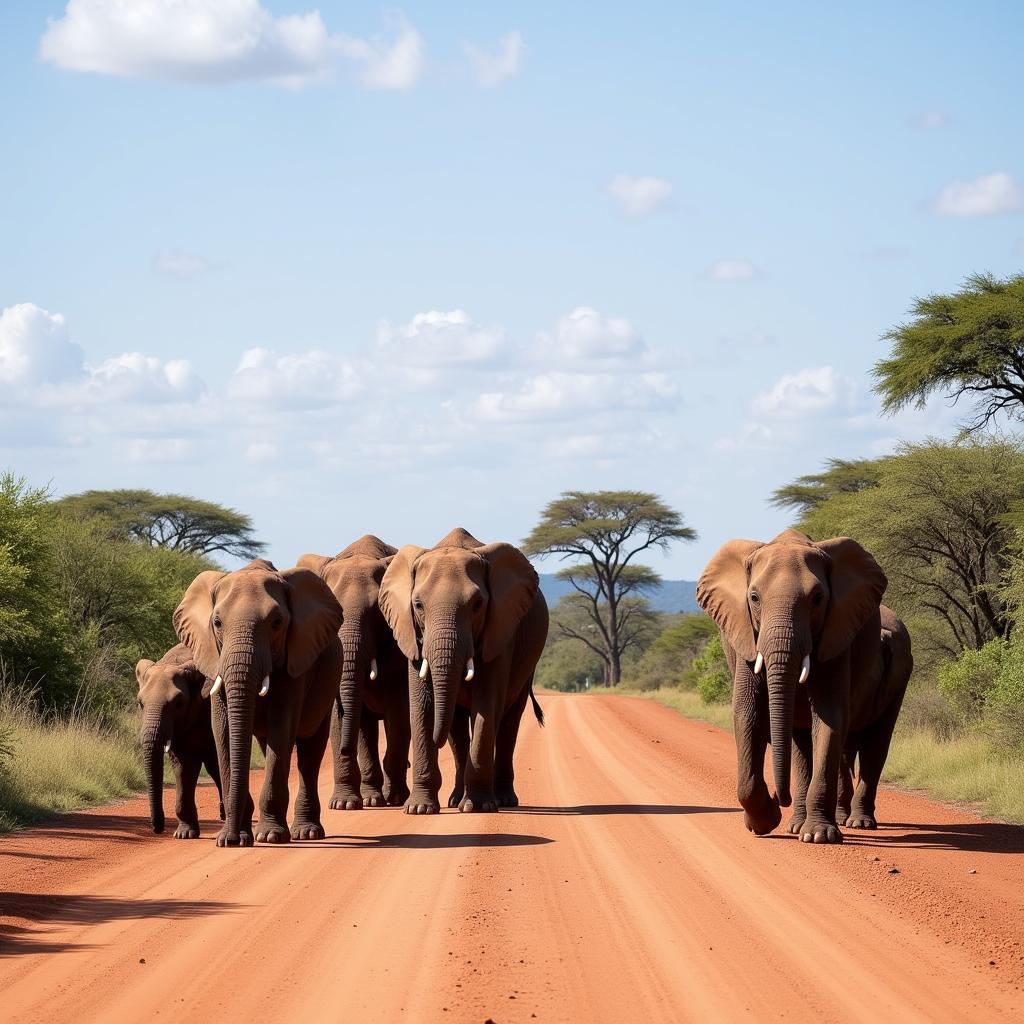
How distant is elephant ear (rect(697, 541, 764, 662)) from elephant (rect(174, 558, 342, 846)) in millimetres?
3437

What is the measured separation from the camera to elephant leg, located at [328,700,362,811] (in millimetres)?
17078

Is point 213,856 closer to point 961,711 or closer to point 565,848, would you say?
point 565,848

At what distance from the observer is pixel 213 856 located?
1272 cm

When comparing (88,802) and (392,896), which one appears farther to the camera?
(88,802)

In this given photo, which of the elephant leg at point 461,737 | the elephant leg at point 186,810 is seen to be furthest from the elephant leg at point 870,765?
the elephant leg at point 186,810

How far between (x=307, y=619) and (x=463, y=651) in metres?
2.27

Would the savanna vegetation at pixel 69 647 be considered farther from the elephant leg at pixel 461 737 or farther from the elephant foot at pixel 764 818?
the elephant foot at pixel 764 818

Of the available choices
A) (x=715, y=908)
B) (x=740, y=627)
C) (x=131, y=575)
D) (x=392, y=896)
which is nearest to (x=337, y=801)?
(x=740, y=627)

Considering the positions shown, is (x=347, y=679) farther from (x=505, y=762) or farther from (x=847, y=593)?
(x=847, y=593)

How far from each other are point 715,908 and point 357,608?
8482 millimetres

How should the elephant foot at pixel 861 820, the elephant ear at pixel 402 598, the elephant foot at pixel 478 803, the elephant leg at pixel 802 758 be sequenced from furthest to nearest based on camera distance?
the elephant ear at pixel 402 598, the elephant foot at pixel 478 803, the elephant foot at pixel 861 820, the elephant leg at pixel 802 758

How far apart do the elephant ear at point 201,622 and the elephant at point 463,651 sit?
7.68ft

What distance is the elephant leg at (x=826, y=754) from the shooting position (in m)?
13.5

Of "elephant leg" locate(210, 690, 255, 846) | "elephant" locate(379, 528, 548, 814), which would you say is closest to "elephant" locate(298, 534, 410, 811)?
"elephant" locate(379, 528, 548, 814)
